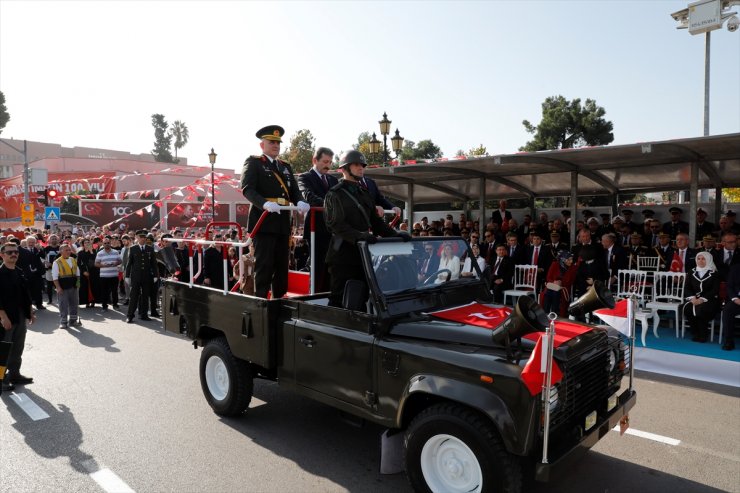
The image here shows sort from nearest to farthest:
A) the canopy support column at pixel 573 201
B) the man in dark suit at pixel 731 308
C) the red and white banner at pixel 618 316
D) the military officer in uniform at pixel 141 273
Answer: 1. the red and white banner at pixel 618 316
2. the man in dark suit at pixel 731 308
3. the military officer in uniform at pixel 141 273
4. the canopy support column at pixel 573 201

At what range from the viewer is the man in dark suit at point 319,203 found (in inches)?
195

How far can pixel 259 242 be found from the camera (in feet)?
16.1

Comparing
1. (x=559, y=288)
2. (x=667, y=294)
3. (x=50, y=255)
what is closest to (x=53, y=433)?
(x=559, y=288)

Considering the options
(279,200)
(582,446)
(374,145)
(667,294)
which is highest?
(374,145)

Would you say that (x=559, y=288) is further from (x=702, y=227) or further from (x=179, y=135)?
(x=179, y=135)

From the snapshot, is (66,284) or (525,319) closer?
(525,319)

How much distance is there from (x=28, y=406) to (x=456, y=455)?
5.06 metres

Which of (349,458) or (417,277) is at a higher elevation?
(417,277)

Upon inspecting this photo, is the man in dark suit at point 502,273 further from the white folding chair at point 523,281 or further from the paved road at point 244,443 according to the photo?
the paved road at point 244,443

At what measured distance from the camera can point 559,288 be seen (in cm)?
894

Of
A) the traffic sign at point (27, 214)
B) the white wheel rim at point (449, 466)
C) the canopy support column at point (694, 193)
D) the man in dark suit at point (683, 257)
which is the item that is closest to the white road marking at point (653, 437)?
the white wheel rim at point (449, 466)

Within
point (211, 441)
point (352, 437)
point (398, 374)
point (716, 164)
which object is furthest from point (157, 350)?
point (716, 164)

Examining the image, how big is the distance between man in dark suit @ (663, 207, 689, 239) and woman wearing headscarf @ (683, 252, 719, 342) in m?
3.16

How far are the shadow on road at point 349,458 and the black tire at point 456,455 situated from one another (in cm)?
57
